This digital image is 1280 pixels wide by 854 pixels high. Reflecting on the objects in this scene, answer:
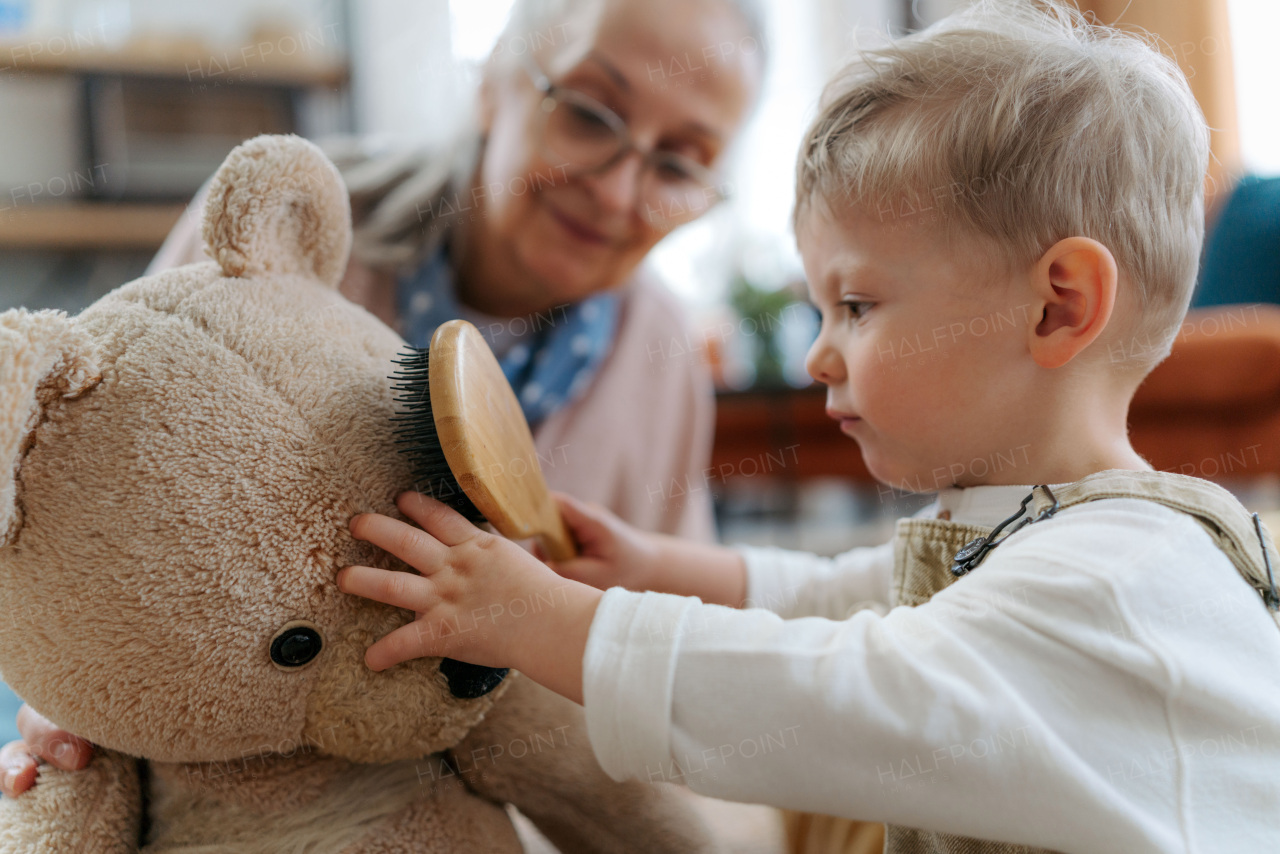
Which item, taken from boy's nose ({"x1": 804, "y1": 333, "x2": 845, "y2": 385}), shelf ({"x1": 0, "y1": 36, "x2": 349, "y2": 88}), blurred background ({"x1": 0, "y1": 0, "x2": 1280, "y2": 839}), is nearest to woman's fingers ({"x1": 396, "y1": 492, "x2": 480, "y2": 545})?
boy's nose ({"x1": 804, "y1": 333, "x2": 845, "y2": 385})

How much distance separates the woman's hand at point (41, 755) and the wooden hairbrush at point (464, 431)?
220 millimetres

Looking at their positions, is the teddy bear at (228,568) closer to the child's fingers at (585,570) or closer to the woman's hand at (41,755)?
the woman's hand at (41,755)

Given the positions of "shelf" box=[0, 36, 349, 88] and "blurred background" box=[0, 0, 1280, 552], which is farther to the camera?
"shelf" box=[0, 36, 349, 88]

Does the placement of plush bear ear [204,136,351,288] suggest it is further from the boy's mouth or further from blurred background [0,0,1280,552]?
blurred background [0,0,1280,552]

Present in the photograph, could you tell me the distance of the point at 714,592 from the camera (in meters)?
0.78

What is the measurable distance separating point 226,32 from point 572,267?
2434 millimetres

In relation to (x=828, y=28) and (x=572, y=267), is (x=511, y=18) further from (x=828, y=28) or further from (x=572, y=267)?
(x=828, y=28)

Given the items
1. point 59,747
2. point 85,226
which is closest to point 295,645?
point 59,747

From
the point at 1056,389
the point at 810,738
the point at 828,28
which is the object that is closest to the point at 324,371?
the point at 810,738

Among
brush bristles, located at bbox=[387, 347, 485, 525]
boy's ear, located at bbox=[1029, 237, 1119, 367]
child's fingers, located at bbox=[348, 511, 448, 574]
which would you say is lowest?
child's fingers, located at bbox=[348, 511, 448, 574]

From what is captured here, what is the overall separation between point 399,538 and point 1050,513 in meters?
0.35

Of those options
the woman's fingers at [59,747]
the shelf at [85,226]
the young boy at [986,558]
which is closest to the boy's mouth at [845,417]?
the young boy at [986,558]

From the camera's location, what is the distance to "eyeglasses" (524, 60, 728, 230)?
2.94ft

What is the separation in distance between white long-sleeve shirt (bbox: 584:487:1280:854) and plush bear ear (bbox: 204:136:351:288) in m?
0.26
